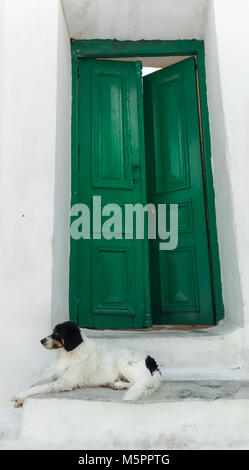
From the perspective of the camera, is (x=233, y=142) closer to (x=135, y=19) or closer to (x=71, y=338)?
(x=135, y=19)

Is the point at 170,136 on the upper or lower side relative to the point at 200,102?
lower

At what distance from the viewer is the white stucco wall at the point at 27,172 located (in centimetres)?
299

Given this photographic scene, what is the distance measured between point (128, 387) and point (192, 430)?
437 millimetres

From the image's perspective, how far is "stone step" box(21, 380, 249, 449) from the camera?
2.07m

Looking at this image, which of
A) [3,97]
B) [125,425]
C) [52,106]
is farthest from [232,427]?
[3,97]

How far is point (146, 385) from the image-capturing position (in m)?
2.29

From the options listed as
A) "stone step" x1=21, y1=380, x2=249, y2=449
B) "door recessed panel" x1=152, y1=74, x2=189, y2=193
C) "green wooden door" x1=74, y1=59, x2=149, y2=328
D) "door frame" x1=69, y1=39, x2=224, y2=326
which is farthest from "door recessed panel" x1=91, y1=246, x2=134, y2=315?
"stone step" x1=21, y1=380, x2=249, y2=449

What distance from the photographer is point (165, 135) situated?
4438 mm

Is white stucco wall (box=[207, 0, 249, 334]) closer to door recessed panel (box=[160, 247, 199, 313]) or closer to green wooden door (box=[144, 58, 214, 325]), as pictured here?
green wooden door (box=[144, 58, 214, 325])

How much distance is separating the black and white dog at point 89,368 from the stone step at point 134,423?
0.16m

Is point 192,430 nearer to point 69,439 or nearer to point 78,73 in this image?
point 69,439

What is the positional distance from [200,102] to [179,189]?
97 centimetres

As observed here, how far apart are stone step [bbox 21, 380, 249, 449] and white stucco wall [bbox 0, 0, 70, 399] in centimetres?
85

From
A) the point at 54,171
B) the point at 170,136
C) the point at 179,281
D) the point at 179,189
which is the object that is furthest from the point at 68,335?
the point at 170,136
